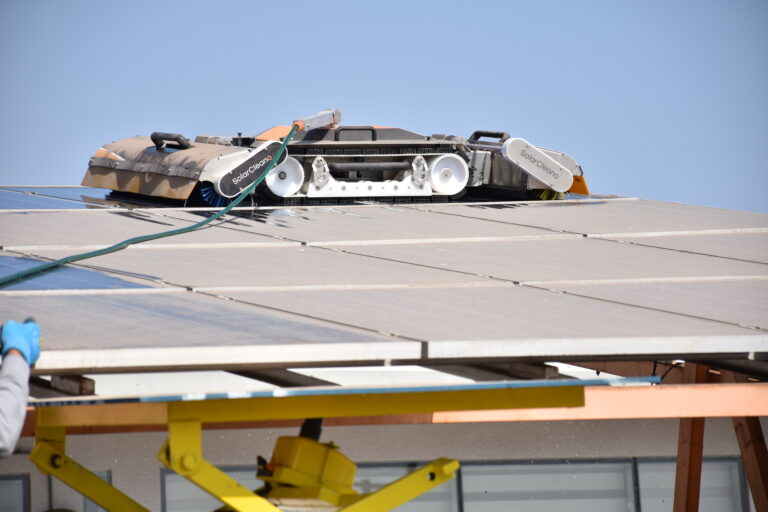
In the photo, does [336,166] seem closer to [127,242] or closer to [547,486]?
[547,486]

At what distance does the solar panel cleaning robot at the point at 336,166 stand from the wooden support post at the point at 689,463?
4.05 m

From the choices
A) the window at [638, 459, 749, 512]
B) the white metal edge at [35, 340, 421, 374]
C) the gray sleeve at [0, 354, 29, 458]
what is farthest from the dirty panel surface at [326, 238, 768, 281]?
the window at [638, 459, 749, 512]

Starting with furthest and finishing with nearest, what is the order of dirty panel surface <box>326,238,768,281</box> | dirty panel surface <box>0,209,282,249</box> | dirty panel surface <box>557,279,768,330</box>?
1. dirty panel surface <box>0,209,282,249</box>
2. dirty panel surface <box>326,238,768,281</box>
3. dirty panel surface <box>557,279,768,330</box>

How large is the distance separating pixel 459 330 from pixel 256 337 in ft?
3.18

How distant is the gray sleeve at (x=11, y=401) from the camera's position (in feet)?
14.8

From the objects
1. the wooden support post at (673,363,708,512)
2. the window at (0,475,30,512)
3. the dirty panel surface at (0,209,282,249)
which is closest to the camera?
the dirty panel surface at (0,209,282,249)

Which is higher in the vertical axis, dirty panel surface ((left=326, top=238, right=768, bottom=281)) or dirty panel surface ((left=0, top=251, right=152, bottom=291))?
dirty panel surface ((left=326, top=238, right=768, bottom=281))

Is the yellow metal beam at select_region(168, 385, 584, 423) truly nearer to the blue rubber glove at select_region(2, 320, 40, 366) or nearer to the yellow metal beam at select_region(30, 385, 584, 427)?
the yellow metal beam at select_region(30, 385, 584, 427)

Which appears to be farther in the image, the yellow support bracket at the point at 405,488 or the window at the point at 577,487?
the window at the point at 577,487

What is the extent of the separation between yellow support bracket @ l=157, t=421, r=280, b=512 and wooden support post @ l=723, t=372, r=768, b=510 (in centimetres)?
493

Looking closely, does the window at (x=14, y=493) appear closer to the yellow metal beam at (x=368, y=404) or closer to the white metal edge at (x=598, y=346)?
the yellow metal beam at (x=368, y=404)

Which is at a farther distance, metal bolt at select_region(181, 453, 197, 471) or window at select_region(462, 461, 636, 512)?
window at select_region(462, 461, 636, 512)

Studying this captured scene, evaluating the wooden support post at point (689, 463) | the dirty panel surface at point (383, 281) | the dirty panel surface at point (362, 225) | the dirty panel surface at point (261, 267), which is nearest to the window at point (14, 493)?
the dirty panel surface at point (383, 281)

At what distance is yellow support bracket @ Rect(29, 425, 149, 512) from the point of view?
236 inches
